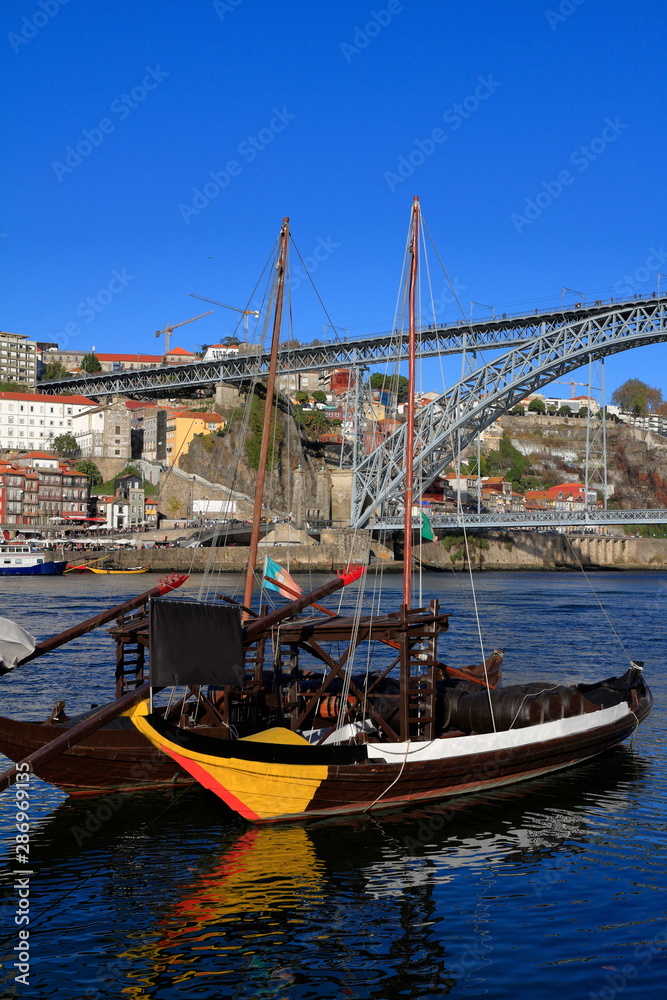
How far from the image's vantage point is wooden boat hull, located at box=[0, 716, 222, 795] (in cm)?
1055

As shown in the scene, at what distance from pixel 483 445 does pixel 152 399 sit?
4048 centimetres

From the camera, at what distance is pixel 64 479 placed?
240 feet

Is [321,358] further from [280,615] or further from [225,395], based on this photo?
[280,615]

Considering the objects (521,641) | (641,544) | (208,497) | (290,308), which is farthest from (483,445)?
(290,308)

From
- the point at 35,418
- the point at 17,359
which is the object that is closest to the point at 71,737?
the point at 35,418

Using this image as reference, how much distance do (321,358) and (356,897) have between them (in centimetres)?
6118

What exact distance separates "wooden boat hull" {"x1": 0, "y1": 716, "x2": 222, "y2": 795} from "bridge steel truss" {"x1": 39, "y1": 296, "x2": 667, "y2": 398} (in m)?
22.7

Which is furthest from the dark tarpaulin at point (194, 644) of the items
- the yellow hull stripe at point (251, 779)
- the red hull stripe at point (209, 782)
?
the red hull stripe at point (209, 782)

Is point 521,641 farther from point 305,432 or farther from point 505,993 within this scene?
point 305,432

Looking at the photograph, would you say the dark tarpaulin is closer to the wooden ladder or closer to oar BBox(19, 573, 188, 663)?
oar BBox(19, 573, 188, 663)

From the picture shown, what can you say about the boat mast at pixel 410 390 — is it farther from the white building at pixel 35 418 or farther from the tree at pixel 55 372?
the tree at pixel 55 372

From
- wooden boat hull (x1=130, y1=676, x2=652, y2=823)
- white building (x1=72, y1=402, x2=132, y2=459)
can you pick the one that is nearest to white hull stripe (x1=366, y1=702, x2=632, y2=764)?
wooden boat hull (x1=130, y1=676, x2=652, y2=823)

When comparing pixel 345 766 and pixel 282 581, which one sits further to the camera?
pixel 282 581

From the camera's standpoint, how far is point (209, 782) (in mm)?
9617
